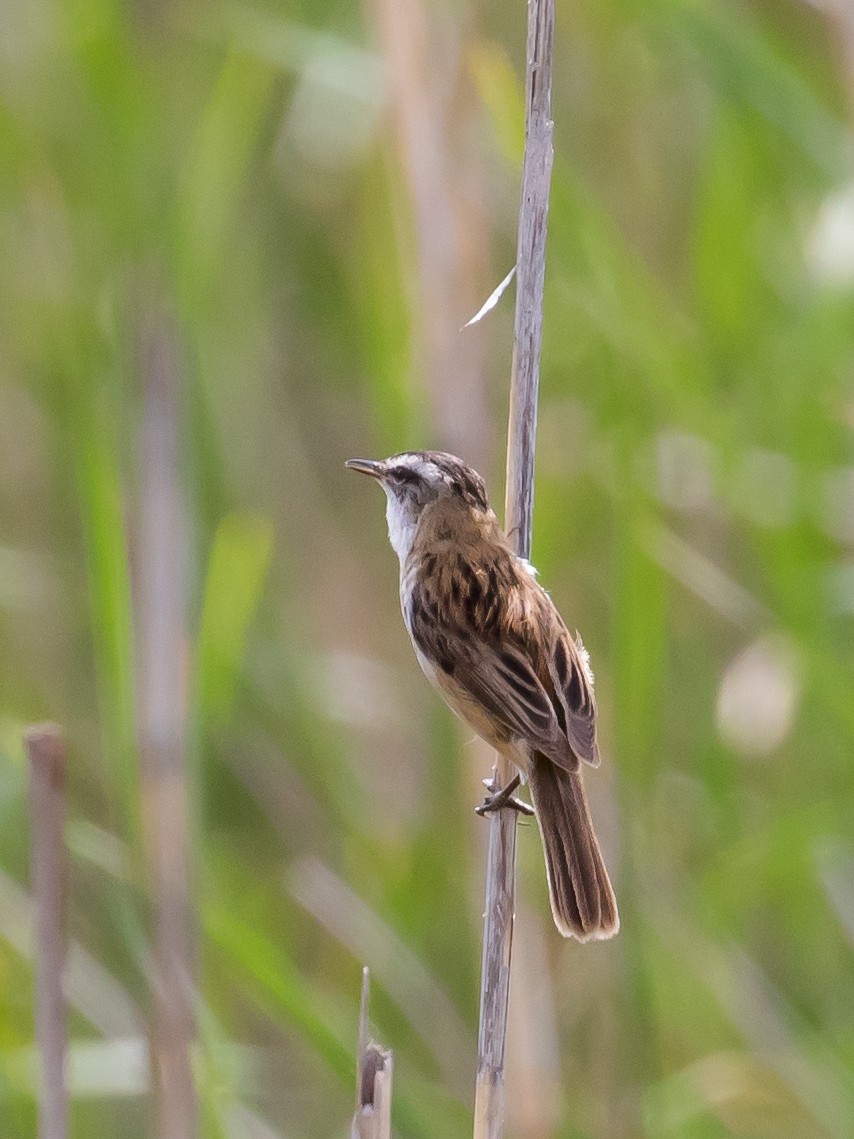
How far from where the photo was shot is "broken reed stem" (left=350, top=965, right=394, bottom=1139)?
2.40 metres

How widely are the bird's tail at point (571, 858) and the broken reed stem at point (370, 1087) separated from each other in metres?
0.85

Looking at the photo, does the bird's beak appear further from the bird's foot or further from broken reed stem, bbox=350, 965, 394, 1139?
broken reed stem, bbox=350, 965, 394, 1139

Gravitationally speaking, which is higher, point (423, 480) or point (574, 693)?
point (423, 480)

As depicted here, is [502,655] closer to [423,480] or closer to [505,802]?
[505,802]

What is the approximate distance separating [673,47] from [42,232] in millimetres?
2038

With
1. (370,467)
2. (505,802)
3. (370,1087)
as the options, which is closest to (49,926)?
(370,1087)

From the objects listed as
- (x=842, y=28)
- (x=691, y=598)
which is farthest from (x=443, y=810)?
(x=842, y=28)

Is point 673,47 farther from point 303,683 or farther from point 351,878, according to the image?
point 351,878

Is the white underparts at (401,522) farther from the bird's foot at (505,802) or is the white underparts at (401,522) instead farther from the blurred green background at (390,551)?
the bird's foot at (505,802)

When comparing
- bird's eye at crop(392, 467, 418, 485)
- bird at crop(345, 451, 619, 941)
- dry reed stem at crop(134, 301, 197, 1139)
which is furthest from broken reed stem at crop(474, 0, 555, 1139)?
bird's eye at crop(392, 467, 418, 485)

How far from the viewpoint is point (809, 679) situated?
12.6ft

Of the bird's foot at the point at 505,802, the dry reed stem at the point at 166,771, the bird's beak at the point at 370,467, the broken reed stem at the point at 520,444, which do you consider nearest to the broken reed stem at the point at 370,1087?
the broken reed stem at the point at 520,444

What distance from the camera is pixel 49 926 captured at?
8.92 ft

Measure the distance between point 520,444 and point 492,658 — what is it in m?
0.61
